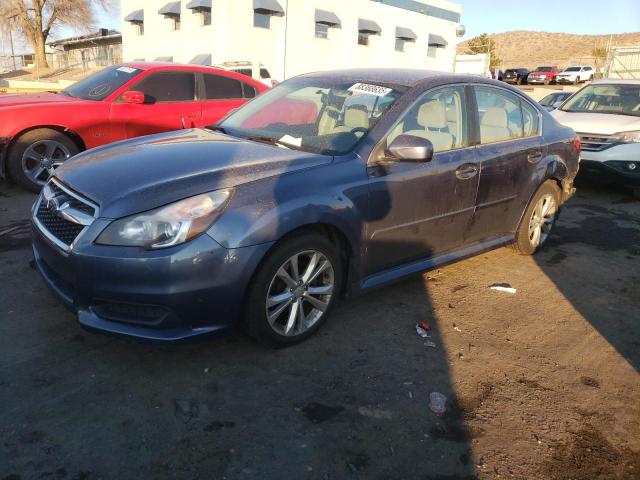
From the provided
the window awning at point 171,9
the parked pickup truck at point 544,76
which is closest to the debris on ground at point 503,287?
the window awning at point 171,9

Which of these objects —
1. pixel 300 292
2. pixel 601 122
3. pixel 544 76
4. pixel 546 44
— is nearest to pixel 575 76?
pixel 544 76

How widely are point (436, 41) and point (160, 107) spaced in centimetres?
3918

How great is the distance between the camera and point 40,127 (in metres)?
6.53

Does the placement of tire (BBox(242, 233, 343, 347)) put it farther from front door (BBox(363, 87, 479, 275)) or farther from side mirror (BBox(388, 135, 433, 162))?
side mirror (BBox(388, 135, 433, 162))

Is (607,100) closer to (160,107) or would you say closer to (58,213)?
(160,107)

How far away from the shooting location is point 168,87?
24.3ft

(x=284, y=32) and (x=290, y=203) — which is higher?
(x=284, y=32)

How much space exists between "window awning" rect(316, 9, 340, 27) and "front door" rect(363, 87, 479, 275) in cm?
3095

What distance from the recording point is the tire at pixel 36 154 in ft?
21.1

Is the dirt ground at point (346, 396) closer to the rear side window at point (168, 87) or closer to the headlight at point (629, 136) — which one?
the rear side window at point (168, 87)

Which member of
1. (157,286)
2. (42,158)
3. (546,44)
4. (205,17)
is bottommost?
(42,158)

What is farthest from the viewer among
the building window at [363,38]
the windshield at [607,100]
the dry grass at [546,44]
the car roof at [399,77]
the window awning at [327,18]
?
the dry grass at [546,44]

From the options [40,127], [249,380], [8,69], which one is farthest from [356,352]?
[8,69]

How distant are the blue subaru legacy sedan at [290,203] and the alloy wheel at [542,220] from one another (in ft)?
0.79
